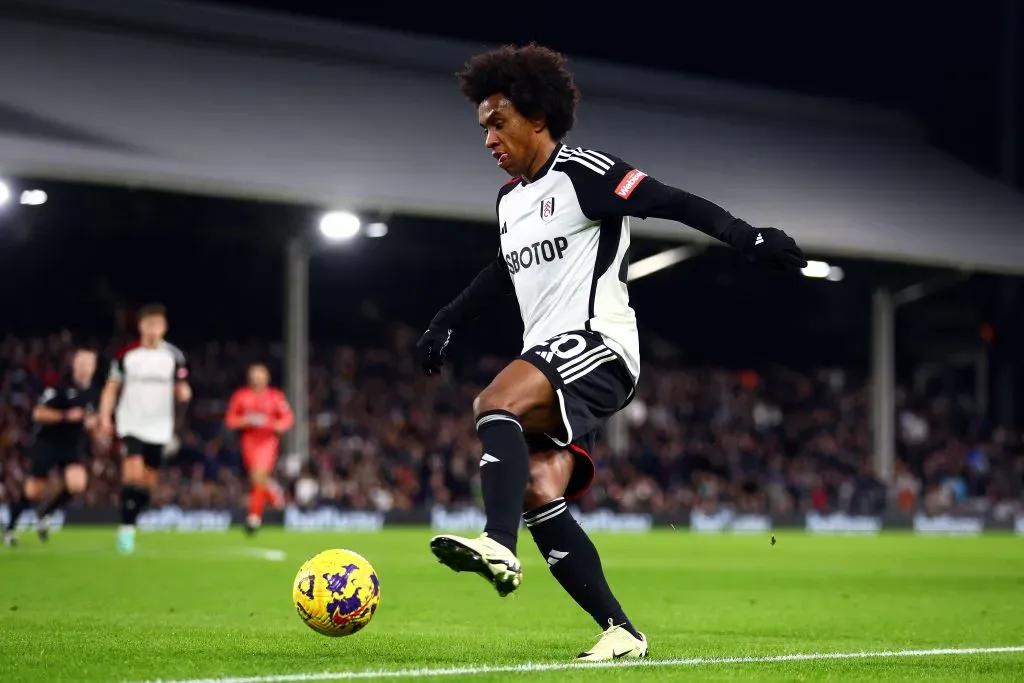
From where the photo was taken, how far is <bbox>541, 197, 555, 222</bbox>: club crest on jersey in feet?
20.6

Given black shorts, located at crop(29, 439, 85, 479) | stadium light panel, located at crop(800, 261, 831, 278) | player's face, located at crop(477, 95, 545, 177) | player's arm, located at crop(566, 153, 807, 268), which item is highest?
stadium light panel, located at crop(800, 261, 831, 278)

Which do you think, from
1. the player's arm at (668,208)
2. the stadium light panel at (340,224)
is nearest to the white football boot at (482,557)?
the player's arm at (668,208)

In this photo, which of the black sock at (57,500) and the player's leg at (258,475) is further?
the player's leg at (258,475)

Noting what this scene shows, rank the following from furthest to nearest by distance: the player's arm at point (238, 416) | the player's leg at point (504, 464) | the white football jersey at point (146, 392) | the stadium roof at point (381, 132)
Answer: the stadium roof at point (381, 132), the player's arm at point (238, 416), the white football jersey at point (146, 392), the player's leg at point (504, 464)

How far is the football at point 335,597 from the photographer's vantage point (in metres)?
6.27

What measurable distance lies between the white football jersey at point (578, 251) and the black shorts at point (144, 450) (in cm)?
971

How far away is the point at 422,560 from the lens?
1544 centimetres

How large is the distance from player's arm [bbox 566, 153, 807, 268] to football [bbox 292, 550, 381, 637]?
172cm

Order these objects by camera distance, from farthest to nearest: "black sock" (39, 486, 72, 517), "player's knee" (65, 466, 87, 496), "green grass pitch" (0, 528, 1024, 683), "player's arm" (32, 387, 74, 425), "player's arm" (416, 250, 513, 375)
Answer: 1. "black sock" (39, 486, 72, 517)
2. "player's arm" (32, 387, 74, 425)
3. "player's knee" (65, 466, 87, 496)
4. "player's arm" (416, 250, 513, 375)
5. "green grass pitch" (0, 528, 1024, 683)

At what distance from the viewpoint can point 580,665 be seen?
587 cm

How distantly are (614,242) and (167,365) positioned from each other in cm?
1014

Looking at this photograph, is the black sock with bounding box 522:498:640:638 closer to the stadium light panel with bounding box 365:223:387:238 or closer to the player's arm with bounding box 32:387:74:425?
the player's arm with bounding box 32:387:74:425

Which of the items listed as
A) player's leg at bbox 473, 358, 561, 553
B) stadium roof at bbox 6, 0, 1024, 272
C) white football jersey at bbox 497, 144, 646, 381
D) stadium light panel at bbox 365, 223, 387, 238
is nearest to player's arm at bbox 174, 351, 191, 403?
stadium roof at bbox 6, 0, 1024, 272

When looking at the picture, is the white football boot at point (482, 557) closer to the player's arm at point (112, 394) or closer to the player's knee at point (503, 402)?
the player's knee at point (503, 402)
